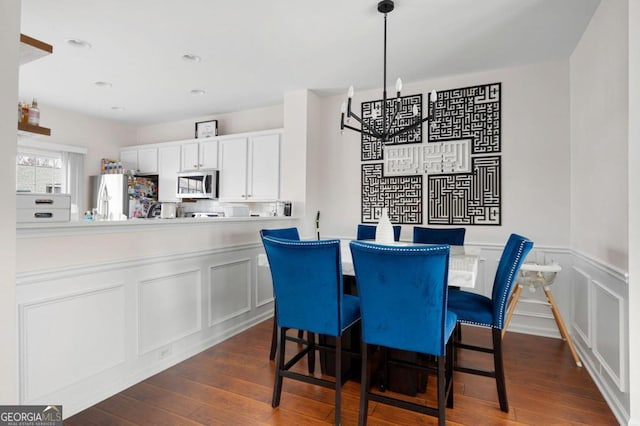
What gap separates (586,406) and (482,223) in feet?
5.85

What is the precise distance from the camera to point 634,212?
71.0 inches

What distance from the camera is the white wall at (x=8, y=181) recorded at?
1.22 metres

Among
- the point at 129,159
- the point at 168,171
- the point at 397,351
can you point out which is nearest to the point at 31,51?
the point at 397,351

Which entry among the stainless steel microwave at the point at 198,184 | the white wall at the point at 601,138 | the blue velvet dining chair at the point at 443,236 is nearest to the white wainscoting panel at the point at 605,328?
the white wall at the point at 601,138

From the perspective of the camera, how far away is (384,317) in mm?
1709

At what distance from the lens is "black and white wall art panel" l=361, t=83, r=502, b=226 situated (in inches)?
135

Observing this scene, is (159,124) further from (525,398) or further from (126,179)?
(525,398)

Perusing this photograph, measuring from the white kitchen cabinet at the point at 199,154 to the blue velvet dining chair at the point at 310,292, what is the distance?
10.6 ft

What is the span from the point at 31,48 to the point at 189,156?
3521 mm

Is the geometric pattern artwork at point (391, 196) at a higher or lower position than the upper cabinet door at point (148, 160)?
lower

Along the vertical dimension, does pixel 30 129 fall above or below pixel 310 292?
above

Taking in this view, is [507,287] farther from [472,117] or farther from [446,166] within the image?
[472,117]

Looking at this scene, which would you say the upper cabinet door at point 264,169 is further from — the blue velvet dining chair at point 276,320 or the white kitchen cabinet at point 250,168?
the blue velvet dining chair at point 276,320

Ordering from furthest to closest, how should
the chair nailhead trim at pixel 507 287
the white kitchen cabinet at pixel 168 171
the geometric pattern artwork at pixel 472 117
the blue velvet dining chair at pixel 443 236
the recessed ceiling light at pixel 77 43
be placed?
the white kitchen cabinet at pixel 168 171 → the geometric pattern artwork at pixel 472 117 → the blue velvet dining chair at pixel 443 236 → the recessed ceiling light at pixel 77 43 → the chair nailhead trim at pixel 507 287
